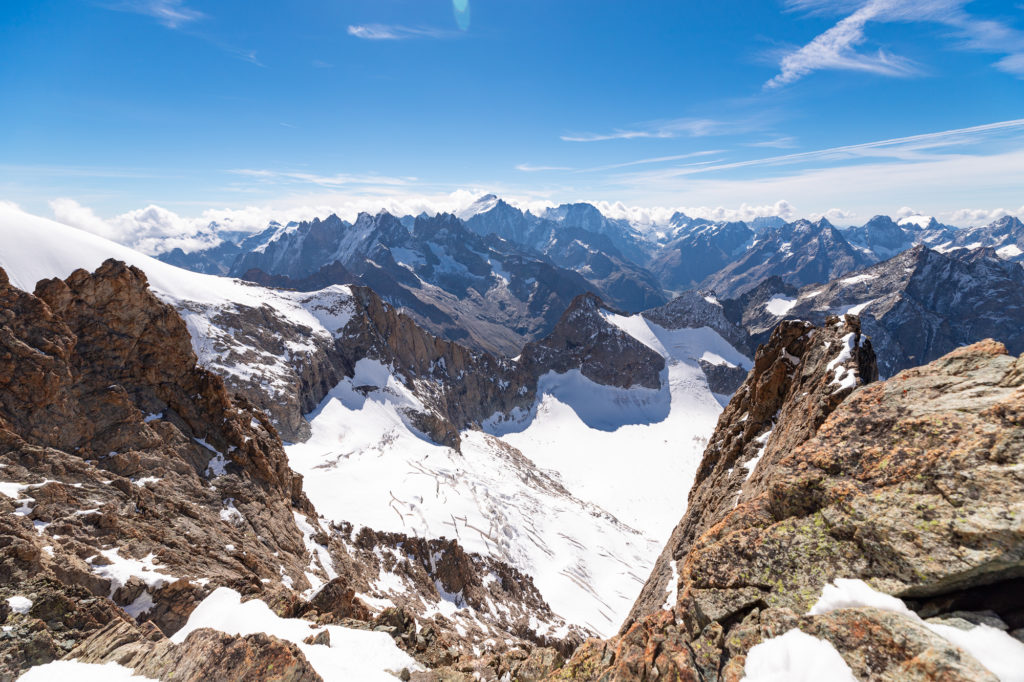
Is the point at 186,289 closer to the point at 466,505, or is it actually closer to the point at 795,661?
the point at 466,505

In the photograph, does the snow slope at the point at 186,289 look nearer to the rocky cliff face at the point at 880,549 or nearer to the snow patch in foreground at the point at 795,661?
the rocky cliff face at the point at 880,549

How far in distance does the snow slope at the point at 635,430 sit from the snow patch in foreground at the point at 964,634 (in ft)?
283

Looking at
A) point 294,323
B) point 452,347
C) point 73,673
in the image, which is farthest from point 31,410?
point 452,347

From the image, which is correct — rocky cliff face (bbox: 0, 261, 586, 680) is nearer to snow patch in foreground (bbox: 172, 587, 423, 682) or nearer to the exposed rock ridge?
snow patch in foreground (bbox: 172, 587, 423, 682)

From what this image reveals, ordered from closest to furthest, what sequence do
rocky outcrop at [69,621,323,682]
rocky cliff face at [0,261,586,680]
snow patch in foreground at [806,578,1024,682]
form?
snow patch in foreground at [806,578,1024,682] → rocky outcrop at [69,621,323,682] → rocky cliff face at [0,261,586,680]

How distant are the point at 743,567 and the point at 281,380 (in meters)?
83.3

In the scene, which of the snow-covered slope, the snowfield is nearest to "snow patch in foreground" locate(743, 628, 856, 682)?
the snowfield

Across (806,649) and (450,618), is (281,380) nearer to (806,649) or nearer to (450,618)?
(450,618)

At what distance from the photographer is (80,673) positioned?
542 inches

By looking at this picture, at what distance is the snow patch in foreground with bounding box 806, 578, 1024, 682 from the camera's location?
24.3 ft

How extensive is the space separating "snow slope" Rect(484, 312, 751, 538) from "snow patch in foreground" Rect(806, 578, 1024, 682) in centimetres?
8638

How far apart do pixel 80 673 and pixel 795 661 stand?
20185mm

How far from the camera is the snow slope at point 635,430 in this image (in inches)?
4188

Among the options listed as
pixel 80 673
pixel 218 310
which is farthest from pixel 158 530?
pixel 218 310
